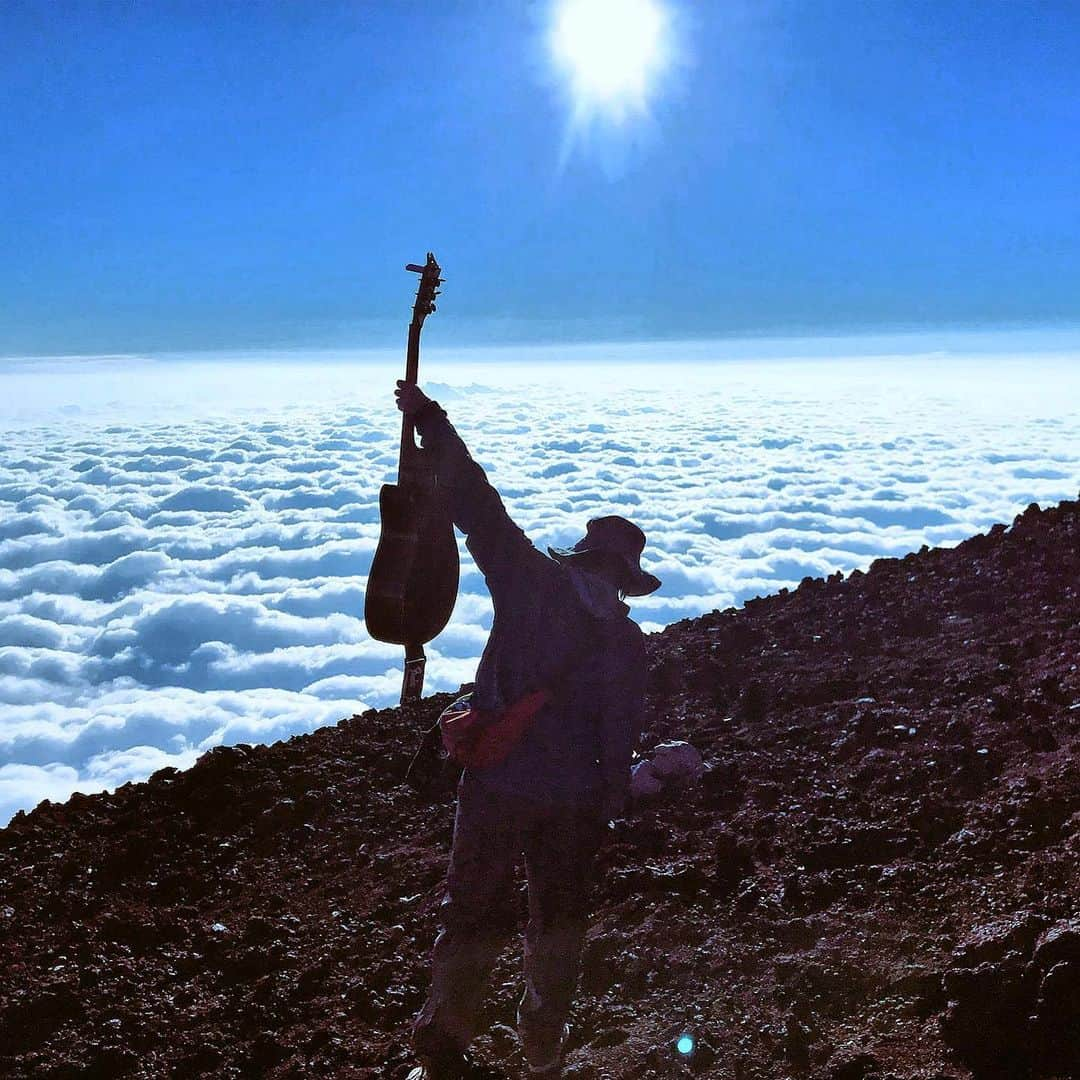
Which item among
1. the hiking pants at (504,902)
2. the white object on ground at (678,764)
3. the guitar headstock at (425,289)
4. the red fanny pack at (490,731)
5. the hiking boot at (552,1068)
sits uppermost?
the guitar headstock at (425,289)

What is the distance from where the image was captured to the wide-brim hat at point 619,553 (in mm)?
3994

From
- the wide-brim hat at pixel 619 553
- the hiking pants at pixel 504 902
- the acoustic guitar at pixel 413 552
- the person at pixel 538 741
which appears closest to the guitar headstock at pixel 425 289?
the acoustic guitar at pixel 413 552

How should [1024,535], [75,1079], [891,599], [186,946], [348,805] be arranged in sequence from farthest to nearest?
1. [1024,535]
2. [891,599]
3. [348,805]
4. [186,946]
5. [75,1079]

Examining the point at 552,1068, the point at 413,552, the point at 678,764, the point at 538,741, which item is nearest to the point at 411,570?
the point at 413,552

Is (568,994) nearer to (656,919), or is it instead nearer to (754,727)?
(656,919)

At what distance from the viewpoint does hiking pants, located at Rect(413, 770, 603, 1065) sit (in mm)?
3959

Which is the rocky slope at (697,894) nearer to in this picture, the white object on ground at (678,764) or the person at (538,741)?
the white object on ground at (678,764)

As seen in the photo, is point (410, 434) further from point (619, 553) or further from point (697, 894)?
point (697, 894)

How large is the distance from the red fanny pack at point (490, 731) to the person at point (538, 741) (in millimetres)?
48

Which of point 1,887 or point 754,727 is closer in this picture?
point 1,887

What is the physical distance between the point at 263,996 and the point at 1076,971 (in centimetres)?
413

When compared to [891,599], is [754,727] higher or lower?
lower

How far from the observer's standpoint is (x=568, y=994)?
4141mm

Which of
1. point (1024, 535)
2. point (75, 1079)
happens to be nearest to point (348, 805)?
point (75, 1079)
